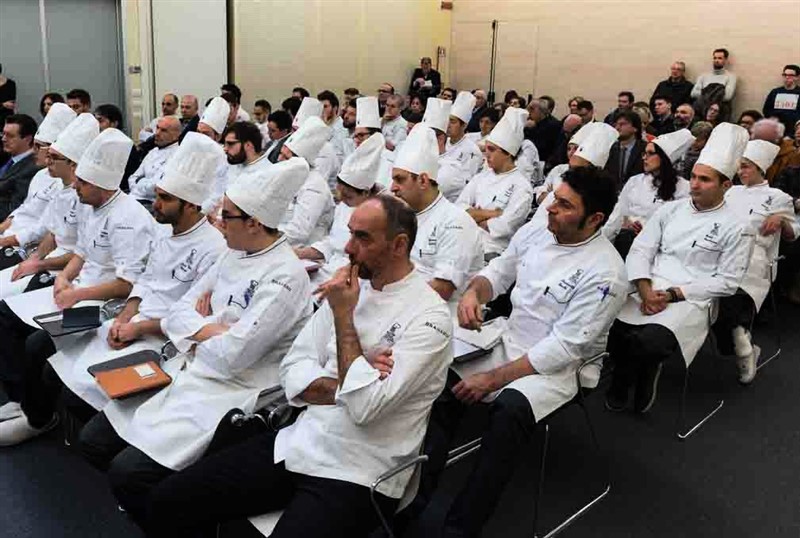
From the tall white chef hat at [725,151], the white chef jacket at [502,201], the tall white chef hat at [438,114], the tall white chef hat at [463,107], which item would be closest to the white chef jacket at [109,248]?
the white chef jacket at [502,201]

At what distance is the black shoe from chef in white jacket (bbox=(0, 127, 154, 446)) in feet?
7.63

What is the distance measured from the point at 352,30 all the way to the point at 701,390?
8625 millimetres

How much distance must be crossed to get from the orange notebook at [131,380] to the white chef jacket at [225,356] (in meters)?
0.05

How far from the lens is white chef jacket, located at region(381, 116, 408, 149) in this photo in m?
7.31

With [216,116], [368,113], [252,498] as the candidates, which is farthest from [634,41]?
[252,498]

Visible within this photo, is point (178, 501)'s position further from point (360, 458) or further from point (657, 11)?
point (657, 11)

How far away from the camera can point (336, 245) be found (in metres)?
3.63

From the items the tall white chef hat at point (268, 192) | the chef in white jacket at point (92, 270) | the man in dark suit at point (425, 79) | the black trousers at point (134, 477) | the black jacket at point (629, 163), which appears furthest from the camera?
the man in dark suit at point (425, 79)

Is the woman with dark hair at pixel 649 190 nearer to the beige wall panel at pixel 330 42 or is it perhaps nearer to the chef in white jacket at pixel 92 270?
the chef in white jacket at pixel 92 270

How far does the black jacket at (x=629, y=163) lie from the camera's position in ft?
17.0

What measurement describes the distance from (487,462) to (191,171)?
1547mm

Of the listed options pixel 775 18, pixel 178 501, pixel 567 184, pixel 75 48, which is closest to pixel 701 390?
pixel 567 184

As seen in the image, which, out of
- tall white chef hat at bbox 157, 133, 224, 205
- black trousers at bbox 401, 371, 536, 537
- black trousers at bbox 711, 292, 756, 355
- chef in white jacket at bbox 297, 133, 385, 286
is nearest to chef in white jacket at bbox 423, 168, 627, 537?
black trousers at bbox 401, 371, 536, 537

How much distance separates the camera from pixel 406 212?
1.91 metres
